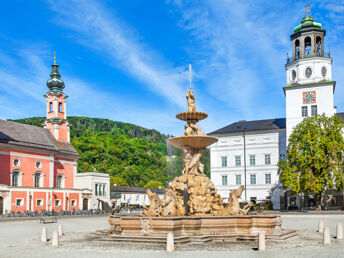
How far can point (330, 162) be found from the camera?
4297cm

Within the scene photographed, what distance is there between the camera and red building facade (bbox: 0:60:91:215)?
156 feet

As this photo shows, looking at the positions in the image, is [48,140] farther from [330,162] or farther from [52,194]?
[330,162]

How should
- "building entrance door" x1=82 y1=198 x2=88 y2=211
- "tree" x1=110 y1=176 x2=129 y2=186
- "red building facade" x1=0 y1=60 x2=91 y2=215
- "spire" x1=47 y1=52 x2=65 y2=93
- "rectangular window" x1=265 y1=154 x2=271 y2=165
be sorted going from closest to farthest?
"red building facade" x1=0 y1=60 x2=91 y2=215 < "building entrance door" x1=82 y1=198 x2=88 y2=211 < "rectangular window" x1=265 y1=154 x2=271 y2=165 < "spire" x1=47 y1=52 x2=65 y2=93 < "tree" x1=110 y1=176 x2=129 y2=186

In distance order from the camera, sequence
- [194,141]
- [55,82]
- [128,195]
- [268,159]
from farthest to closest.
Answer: [128,195] → [55,82] → [268,159] → [194,141]

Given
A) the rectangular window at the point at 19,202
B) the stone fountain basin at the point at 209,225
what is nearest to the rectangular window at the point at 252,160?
the rectangular window at the point at 19,202

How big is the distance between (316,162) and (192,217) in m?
29.4

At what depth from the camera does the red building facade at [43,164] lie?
1871 inches

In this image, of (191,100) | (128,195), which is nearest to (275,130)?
(128,195)

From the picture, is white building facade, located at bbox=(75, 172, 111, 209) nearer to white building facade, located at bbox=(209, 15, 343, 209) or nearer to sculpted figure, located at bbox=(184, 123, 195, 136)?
white building facade, located at bbox=(209, 15, 343, 209)

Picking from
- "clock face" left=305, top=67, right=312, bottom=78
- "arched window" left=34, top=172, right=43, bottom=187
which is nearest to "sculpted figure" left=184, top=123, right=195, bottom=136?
"clock face" left=305, top=67, right=312, bottom=78

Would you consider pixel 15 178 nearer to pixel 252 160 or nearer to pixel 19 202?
pixel 19 202

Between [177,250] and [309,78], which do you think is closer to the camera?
[177,250]

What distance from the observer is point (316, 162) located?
4225 centimetres

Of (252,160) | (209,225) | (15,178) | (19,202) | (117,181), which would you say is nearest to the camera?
(209,225)
